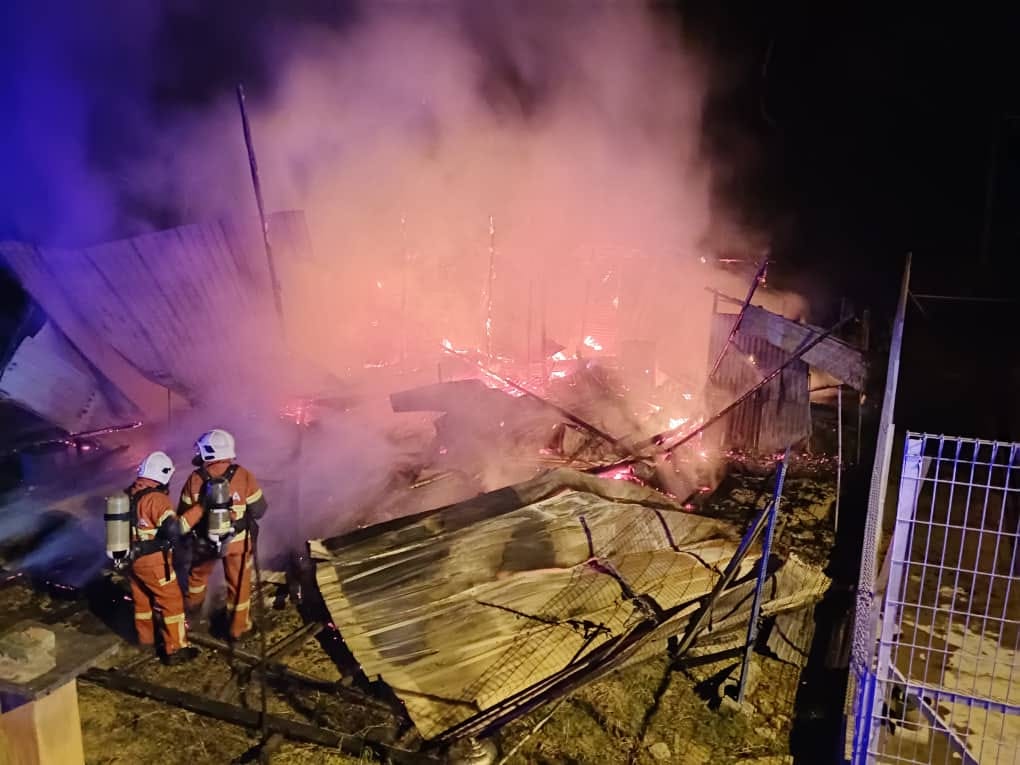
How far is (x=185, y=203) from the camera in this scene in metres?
19.4

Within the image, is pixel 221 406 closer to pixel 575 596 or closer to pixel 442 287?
pixel 442 287

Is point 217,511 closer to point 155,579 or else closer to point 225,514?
point 225,514

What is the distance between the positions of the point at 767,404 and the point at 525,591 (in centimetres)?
584

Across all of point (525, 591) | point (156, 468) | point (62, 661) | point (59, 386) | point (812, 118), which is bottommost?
point (525, 591)

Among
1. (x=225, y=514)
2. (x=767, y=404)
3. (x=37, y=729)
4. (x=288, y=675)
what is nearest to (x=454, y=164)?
(x=767, y=404)

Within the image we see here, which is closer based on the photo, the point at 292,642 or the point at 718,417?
the point at 292,642

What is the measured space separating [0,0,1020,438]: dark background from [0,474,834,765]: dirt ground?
9775 millimetres

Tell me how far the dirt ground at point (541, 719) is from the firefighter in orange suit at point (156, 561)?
0.24 meters

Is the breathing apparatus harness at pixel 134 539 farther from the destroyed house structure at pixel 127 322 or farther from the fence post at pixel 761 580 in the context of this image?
the destroyed house structure at pixel 127 322

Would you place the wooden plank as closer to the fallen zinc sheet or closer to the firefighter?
the fallen zinc sheet

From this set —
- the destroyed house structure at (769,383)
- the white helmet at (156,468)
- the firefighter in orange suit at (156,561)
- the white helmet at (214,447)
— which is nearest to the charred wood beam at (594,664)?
the firefighter in orange suit at (156,561)

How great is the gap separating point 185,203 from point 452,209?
8054 mm

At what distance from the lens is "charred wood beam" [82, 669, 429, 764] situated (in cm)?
448

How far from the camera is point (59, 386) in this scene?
11.1 metres
